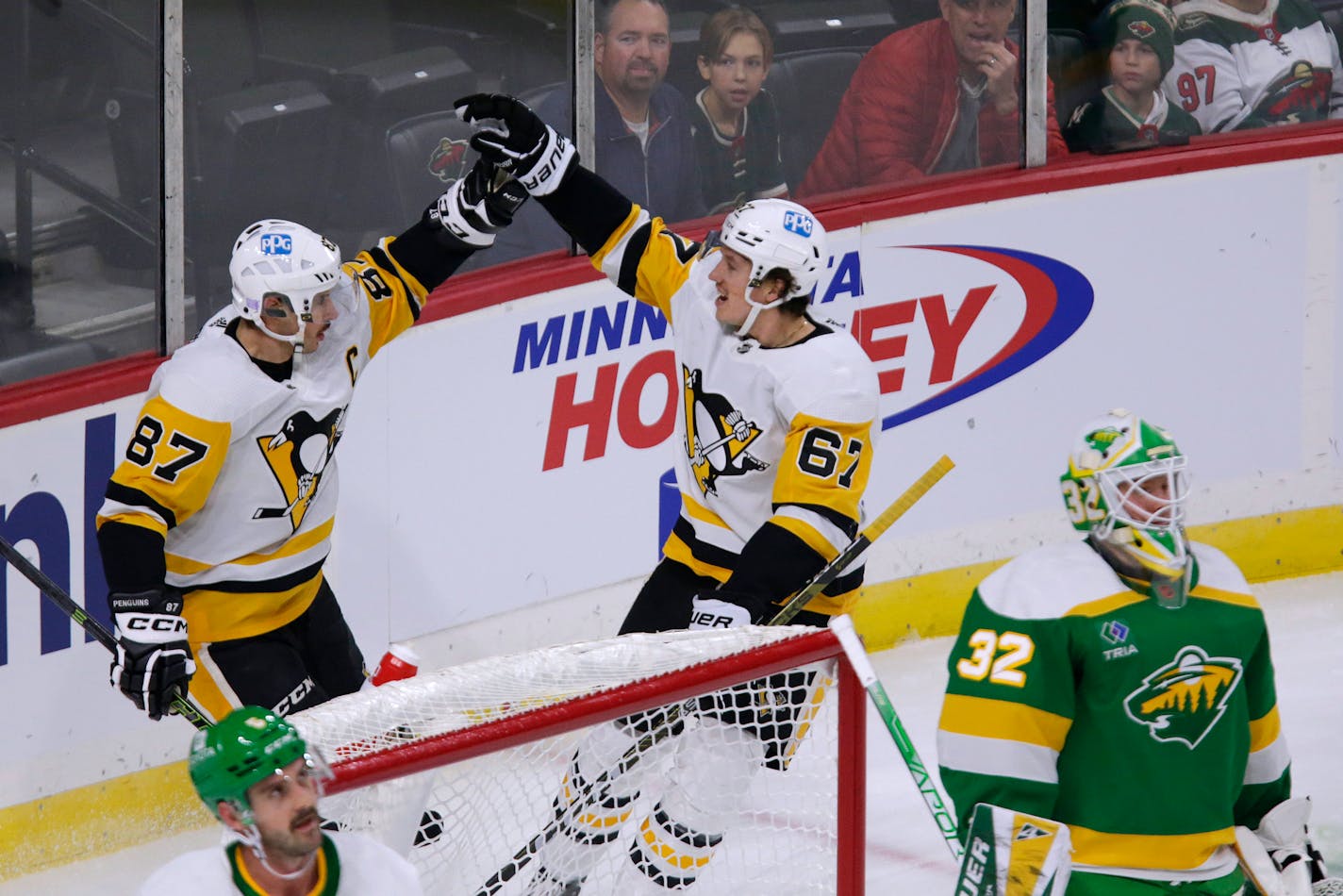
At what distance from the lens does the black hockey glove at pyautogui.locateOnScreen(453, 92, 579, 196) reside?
378cm

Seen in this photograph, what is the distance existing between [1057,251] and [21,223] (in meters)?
2.62

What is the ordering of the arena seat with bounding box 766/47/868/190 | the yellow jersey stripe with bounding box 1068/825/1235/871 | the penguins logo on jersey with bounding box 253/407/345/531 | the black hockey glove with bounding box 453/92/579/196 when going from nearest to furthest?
the yellow jersey stripe with bounding box 1068/825/1235/871 → the penguins logo on jersey with bounding box 253/407/345/531 → the black hockey glove with bounding box 453/92/579/196 → the arena seat with bounding box 766/47/868/190

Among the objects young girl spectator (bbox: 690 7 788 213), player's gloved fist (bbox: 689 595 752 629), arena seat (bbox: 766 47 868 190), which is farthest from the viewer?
arena seat (bbox: 766 47 868 190)

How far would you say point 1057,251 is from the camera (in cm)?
530

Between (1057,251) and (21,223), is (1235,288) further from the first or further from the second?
(21,223)

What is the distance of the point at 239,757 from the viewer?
6.54 ft

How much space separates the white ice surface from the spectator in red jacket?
1280mm

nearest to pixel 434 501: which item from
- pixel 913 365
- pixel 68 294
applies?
pixel 68 294

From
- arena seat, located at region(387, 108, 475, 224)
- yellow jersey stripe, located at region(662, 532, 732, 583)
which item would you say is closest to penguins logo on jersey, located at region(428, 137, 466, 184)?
arena seat, located at region(387, 108, 475, 224)

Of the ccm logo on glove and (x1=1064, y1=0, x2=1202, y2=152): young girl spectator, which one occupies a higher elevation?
(x1=1064, y1=0, x2=1202, y2=152): young girl spectator

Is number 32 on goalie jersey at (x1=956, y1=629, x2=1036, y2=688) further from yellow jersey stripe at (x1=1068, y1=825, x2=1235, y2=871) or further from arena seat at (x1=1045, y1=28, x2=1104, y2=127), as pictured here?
arena seat at (x1=1045, y1=28, x2=1104, y2=127)

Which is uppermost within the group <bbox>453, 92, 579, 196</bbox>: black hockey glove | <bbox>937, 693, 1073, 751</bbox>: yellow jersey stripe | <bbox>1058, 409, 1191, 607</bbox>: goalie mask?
<bbox>453, 92, 579, 196</bbox>: black hockey glove

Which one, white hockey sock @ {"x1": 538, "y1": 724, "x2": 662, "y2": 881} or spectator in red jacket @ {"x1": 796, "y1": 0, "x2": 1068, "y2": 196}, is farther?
spectator in red jacket @ {"x1": 796, "y1": 0, "x2": 1068, "y2": 196}

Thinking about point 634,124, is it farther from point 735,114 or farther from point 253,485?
point 253,485
